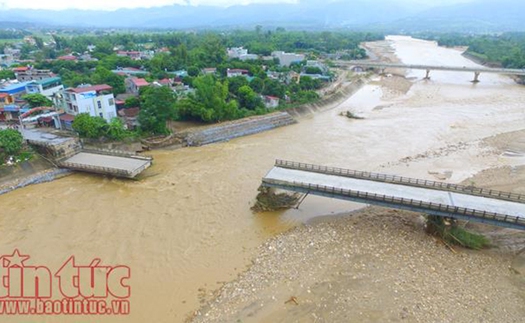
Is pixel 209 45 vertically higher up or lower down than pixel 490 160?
higher up

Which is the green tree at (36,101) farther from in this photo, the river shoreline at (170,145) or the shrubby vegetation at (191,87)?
the river shoreline at (170,145)

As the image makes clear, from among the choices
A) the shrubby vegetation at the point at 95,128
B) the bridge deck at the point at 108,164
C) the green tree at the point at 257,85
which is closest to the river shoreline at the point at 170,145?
the bridge deck at the point at 108,164

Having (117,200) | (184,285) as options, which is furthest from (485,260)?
(117,200)

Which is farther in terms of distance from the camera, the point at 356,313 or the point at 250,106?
the point at 250,106

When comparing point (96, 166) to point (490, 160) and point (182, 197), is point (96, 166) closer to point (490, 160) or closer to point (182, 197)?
point (182, 197)

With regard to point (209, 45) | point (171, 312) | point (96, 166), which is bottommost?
point (171, 312)
